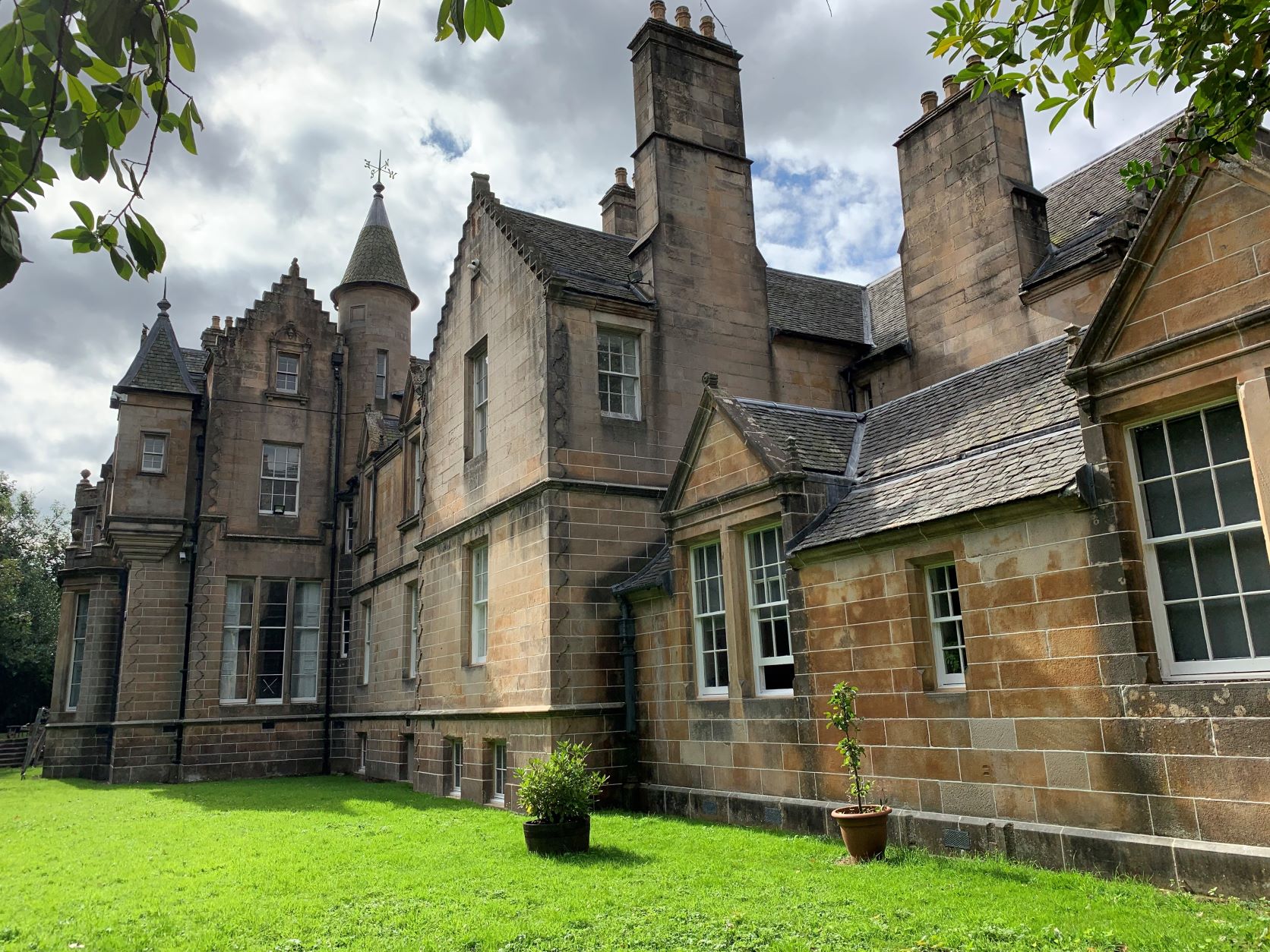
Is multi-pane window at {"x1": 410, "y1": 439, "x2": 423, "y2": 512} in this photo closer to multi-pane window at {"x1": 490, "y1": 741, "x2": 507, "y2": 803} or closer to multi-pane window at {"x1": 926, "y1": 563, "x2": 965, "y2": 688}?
multi-pane window at {"x1": 490, "y1": 741, "x2": 507, "y2": 803}

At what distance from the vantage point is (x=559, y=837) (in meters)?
11.1

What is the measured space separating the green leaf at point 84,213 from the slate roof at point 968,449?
8.43m

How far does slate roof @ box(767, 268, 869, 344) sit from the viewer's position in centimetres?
2017

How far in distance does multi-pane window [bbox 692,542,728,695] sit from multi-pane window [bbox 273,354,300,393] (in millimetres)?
19675

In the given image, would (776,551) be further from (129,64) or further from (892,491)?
(129,64)

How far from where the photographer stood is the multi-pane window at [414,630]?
2277 centimetres

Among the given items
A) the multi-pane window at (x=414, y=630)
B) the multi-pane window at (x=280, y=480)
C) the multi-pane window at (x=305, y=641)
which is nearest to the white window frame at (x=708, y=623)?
the multi-pane window at (x=414, y=630)

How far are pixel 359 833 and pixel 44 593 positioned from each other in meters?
45.9

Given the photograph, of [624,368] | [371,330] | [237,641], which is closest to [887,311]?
[624,368]

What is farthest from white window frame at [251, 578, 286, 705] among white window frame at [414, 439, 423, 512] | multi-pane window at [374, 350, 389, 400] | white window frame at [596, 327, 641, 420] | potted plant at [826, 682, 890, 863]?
potted plant at [826, 682, 890, 863]

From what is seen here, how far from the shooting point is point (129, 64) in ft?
10.9

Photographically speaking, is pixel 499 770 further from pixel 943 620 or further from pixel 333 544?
pixel 333 544

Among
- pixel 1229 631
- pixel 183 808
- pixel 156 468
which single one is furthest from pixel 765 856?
pixel 156 468

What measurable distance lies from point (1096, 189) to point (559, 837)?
1548 centimetres
